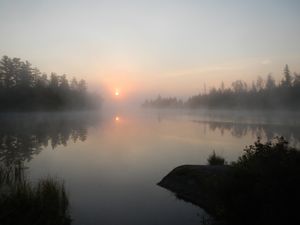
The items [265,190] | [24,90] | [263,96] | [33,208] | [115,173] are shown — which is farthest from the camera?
[263,96]

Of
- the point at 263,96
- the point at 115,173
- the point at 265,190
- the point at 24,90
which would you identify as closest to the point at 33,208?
the point at 265,190

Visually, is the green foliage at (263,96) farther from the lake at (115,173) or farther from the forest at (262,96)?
the lake at (115,173)

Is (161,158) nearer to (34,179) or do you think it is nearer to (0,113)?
(34,179)

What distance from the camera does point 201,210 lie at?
12539mm

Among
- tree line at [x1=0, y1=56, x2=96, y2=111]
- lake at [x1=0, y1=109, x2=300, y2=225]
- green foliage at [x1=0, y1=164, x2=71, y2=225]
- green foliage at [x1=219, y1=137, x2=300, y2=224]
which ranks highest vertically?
tree line at [x1=0, y1=56, x2=96, y2=111]

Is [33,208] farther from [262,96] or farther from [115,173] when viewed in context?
[262,96]

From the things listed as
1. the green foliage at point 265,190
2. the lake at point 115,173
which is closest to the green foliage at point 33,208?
the lake at point 115,173

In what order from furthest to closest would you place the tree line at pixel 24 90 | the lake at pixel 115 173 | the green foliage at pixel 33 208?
1. the tree line at pixel 24 90
2. the lake at pixel 115 173
3. the green foliage at pixel 33 208

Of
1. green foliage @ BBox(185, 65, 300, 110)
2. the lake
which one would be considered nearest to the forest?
green foliage @ BBox(185, 65, 300, 110)

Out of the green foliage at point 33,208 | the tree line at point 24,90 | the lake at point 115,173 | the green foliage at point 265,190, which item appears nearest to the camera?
the green foliage at point 265,190

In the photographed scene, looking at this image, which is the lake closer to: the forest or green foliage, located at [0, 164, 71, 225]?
green foliage, located at [0, 164, 71, 225]

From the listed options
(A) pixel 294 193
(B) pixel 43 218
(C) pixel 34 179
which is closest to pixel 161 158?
(C) pixel 34 179

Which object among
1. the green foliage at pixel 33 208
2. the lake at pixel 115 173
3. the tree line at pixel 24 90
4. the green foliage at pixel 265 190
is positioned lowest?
the lake at pixel 115 173

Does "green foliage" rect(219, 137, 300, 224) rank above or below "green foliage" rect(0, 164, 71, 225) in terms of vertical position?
above
